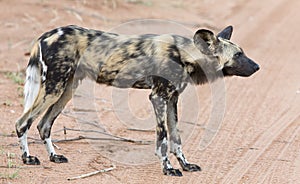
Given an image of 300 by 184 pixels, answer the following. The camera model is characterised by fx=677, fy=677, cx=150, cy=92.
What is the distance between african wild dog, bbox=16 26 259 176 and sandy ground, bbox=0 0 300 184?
0.25 meters

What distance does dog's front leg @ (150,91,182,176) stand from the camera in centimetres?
537

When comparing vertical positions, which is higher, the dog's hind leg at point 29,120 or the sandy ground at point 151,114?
the dog's hind leg at point 29,120

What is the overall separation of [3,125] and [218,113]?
218 centimetres

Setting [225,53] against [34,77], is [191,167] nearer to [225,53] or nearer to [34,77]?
[225,53]

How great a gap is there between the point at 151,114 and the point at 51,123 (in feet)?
5.14

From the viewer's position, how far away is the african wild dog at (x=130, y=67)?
536 centimetres

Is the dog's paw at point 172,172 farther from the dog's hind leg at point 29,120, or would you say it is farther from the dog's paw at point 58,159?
the dog's hind leg at point 29,120

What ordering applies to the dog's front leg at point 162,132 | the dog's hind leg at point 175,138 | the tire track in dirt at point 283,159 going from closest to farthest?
1. the tire track in dirt at point 283,159
2. the dog's front leg at point 162,132
3. the dog's hind leg at point 175,138

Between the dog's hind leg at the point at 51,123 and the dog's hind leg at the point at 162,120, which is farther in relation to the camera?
the dog's hind leg at the point at 51,123

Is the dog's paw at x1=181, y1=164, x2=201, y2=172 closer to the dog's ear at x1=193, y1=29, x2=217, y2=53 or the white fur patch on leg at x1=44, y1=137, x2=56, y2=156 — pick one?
the dog's ear at x1=193, y1=29, x2=217, y2=53

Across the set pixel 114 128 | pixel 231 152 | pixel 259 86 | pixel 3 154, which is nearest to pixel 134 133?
pixel 114 128

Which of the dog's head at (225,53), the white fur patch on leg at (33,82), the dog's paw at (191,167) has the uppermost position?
the dog's head at (225,53)

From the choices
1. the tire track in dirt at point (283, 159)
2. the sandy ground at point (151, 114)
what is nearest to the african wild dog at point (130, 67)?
the sandy ground at point (151, 114)

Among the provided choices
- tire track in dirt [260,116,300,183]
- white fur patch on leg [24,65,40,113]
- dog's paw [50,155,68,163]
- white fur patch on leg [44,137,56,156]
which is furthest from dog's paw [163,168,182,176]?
white fur patch on leg [24,65,40,113]
